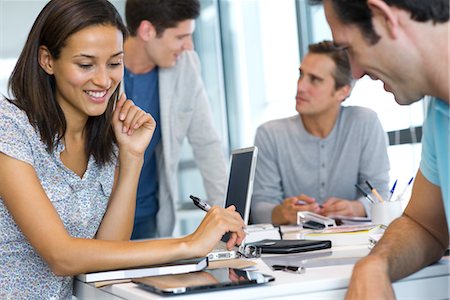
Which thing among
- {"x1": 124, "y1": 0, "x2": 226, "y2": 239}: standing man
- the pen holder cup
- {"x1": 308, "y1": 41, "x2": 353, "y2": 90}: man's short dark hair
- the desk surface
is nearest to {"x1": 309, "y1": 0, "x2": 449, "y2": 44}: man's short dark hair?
the desk surface

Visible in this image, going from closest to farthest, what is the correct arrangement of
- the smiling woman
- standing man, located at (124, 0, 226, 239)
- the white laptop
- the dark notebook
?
the smiling woman, the dark notebook, the white laptop, standing man, located at (124, 0, 226, 239)

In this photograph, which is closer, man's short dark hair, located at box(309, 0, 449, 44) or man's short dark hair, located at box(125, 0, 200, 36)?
man's short dark hair, located at box(309, 0, 449, 44)

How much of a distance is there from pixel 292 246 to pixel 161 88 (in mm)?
1640

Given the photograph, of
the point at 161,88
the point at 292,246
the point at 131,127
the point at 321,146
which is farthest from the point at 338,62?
the point at 292,246

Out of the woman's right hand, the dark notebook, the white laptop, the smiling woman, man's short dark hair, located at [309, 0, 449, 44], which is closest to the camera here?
man's short dark hair, located at [309, 0, 449, 44]

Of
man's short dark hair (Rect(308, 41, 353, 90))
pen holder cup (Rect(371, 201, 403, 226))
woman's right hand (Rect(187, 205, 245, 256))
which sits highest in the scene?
man's short dark hair (Rect(308, 41, 353, 90))

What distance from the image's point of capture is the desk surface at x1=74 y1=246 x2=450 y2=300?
1.35m

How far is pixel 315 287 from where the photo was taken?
1.39 meters

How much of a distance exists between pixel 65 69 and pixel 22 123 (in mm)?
180

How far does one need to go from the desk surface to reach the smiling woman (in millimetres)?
208

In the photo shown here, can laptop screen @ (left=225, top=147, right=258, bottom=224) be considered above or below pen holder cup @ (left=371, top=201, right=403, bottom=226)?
above

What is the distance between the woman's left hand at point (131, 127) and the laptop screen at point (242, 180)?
0.89 ft

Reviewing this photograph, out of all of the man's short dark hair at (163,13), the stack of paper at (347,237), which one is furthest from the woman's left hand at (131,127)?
the man's short dark hair at (163,13)

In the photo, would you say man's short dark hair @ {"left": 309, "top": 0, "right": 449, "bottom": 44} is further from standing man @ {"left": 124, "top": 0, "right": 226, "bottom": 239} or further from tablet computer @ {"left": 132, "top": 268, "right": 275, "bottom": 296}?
standing man @ {"left": 124, "top": 0, "right": 226, "bottom": 239}
